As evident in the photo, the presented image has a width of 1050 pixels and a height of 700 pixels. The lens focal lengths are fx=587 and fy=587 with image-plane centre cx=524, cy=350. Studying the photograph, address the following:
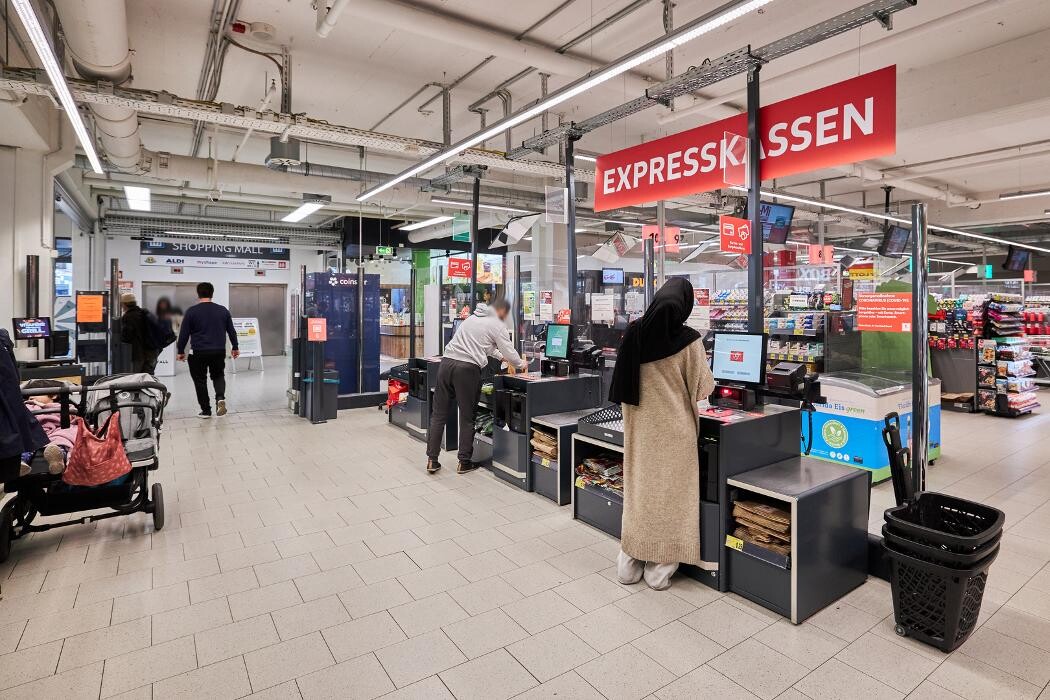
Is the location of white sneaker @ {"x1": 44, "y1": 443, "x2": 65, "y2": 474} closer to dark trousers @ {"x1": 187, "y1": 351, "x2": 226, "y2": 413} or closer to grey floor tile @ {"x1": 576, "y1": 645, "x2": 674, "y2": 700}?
grey floor tile @ {"x1": 576, "y1": 645, "x2": 674, "y2": 700}

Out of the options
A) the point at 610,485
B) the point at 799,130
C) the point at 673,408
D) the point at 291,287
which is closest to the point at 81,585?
the point at 610,485

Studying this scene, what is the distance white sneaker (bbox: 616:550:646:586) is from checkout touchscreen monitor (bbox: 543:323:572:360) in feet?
7.32

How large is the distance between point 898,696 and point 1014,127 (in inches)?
328

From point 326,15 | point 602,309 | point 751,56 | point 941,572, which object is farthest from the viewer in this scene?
point 602,309

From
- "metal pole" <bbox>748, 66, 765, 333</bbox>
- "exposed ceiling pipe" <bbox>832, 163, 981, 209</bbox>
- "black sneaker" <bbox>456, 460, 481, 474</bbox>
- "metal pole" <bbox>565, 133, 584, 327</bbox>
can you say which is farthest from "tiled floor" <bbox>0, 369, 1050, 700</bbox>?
"exposed ceiling pipe" <bbox>832, 163, 981, 209</bbox>

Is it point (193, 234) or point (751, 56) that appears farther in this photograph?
point (193, 234)

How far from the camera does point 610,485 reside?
13.0 ft

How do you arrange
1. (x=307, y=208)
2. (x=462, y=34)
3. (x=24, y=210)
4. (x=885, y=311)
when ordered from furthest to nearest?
1. (x=307, y=208)
2. (x=24, y=210)
3. (x=885, y=311)
4. (x=462, y=34)

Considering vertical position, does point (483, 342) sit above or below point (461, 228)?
below

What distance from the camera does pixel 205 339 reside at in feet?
26.0

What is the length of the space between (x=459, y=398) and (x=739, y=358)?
261 centimetres

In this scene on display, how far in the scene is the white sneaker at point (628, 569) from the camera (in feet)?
10.7

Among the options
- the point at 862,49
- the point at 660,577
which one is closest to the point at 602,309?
the point at 862,49

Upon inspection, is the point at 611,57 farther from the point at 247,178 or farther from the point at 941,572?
the point at 247,178
